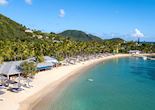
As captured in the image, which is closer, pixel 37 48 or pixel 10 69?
pixel 10 69

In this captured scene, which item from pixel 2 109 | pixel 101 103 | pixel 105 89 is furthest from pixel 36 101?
pixel 105 89

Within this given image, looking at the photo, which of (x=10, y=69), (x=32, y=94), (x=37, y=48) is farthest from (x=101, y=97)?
(x=37, y=48)

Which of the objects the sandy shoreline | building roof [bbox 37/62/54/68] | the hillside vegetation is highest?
the hillside vegetation

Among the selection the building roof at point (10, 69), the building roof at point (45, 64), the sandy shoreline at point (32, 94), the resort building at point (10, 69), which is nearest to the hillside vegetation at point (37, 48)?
the building roof at point (10, 69)

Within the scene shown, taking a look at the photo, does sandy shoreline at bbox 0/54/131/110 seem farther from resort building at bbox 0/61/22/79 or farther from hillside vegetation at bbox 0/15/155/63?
hillside vegetation at bbox 0/15/155/63

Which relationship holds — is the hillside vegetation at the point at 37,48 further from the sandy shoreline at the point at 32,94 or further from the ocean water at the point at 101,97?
the ocean water at the point at 101,97

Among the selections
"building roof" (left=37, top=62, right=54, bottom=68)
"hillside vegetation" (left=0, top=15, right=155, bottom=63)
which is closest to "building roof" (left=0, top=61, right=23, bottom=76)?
"hillside vegetation" (left=0, top=15, right=155, bottom=63)

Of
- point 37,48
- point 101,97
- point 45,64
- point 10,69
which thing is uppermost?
point 37,48

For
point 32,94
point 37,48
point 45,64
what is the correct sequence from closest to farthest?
point 32,94, point 45,64, point 37,48

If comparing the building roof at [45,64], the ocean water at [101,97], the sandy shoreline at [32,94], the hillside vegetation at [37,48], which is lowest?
the ocean water at [101,97]

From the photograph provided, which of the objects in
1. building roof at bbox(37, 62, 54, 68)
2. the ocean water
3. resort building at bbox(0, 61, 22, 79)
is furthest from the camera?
building roof at bbox(37, 62, 54, 68)

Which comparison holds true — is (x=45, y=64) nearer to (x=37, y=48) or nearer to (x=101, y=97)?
(x=37, y=48)
